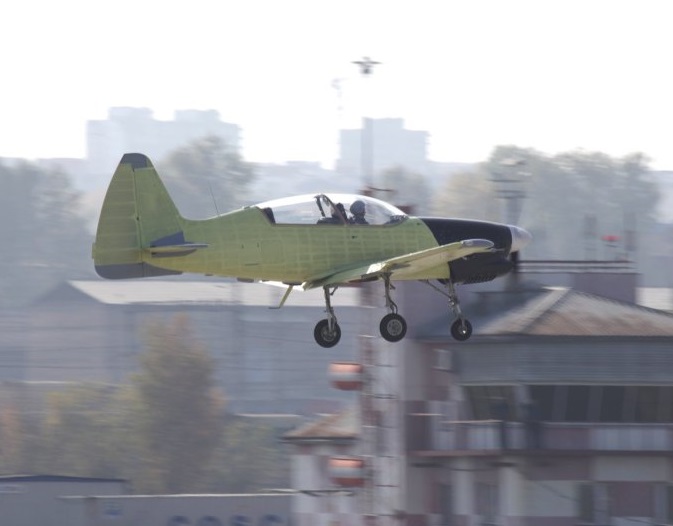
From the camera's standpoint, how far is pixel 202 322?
142 metres

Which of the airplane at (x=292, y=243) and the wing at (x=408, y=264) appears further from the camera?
the airplane at (x=292, y=243)

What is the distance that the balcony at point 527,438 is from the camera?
51969 millimetres

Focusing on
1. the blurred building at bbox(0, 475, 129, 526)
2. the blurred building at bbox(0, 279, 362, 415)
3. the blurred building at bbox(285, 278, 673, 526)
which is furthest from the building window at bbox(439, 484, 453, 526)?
the blurred building at bbox(0, 279, 362, 415)

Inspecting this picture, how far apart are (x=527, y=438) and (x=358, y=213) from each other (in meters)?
21.0

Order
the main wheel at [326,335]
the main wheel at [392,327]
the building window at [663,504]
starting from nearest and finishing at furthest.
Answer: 1. the main wheel at [326,335]
2. the main wheel at [392,327]
3. the building window at [663,504]

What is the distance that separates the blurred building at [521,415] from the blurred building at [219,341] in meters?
77.1

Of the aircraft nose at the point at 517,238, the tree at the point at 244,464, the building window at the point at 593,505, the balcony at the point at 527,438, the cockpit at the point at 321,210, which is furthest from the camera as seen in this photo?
the tree at the point at 244,464

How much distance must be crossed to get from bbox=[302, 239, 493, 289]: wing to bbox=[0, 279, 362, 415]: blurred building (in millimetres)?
99420

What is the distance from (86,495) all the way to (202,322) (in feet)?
221

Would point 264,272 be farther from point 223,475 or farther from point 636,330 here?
point 223,475

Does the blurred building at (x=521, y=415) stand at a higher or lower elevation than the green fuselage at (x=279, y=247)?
lower

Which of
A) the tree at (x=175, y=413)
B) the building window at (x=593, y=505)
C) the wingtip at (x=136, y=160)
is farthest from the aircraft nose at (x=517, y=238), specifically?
the tree at (x=175, y=413)

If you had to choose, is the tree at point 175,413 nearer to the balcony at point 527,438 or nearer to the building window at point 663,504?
the balcony at point 527,438

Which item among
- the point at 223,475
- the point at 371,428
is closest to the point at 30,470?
the point at 223,475
